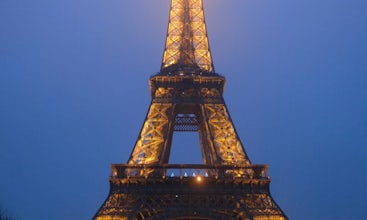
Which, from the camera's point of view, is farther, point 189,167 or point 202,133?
point 202,133

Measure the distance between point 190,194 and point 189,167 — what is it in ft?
5.78

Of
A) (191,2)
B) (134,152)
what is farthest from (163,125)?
(191,2)

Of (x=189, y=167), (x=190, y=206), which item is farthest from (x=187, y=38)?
(x=190, y=206)

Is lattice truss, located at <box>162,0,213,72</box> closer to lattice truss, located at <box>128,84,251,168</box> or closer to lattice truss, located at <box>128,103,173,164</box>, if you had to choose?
lattice truss, located at <box>128,84,251,168</box>

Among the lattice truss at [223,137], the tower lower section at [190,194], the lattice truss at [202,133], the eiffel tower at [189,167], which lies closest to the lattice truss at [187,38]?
the eiffel tower at [189,167]

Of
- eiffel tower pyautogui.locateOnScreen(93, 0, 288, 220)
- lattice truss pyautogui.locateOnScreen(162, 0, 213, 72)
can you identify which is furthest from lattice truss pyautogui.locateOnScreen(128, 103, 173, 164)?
lattice truss pyautogui.locateOnScreen(162, 0, 213, 72)

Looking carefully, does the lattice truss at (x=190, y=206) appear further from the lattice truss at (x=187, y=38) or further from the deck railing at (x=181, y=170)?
the lattice truss at (x=187, y=38)

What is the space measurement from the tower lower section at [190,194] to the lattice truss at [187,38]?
1067 cm

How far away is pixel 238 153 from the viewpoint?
29.4 metres

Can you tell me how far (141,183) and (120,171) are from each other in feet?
5.48

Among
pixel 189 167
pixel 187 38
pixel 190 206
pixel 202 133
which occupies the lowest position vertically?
pixel 190 206

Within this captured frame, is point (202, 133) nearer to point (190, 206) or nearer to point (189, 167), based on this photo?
point (189, 167)

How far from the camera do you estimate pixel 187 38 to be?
3641 cm

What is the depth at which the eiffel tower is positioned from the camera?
26219 mm
